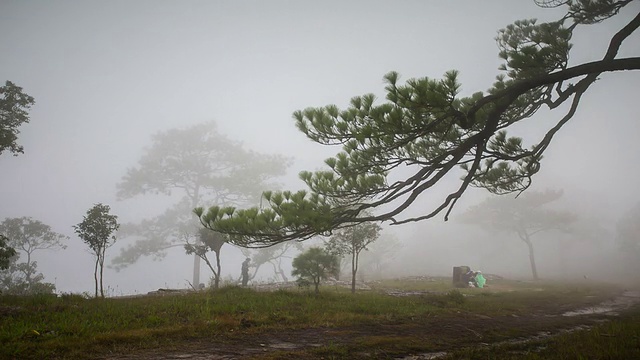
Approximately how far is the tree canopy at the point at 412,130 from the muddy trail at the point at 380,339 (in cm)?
217

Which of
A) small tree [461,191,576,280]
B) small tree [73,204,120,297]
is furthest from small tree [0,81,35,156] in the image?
small tree [461,191,576,280]

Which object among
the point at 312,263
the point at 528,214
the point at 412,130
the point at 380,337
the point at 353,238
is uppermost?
the point at 412,130

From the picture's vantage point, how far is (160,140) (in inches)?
1587

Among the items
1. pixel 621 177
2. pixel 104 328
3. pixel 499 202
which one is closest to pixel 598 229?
pixel 499 202

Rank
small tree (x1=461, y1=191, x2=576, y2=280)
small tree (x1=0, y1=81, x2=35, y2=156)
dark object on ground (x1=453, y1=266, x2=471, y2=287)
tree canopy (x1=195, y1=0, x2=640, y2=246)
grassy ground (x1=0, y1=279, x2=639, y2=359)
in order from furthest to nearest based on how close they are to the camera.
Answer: small tree (x1=461, y1=191, x2=576, y2=280)
dark object on ground (x1=453, y1=266, x2=471, y2=287)
small tree (x1=0, y1=81, x2=35, y2=156)
tree canopy (x1=195, y1=0, x2=640, y2=246)
grassy ground (x1=0, y1=279, x2=639, y2=359)

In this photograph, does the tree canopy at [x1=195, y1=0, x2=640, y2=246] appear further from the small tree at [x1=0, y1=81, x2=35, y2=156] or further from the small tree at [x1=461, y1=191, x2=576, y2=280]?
the small tree at [x1=461, y1=191, x2=576, y2=280]

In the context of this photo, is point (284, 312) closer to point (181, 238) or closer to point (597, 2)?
point (597, 2)

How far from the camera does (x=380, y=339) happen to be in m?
6.20

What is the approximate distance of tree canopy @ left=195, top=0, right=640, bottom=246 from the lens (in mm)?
5996

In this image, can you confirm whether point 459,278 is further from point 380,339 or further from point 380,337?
point 380,339

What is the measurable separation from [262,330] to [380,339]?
260 cm

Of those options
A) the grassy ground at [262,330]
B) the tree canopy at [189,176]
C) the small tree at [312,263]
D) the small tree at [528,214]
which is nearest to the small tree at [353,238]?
the small tree at [312,263]

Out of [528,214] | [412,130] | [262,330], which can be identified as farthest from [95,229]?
[528,214]

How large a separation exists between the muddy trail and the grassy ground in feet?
0.07
